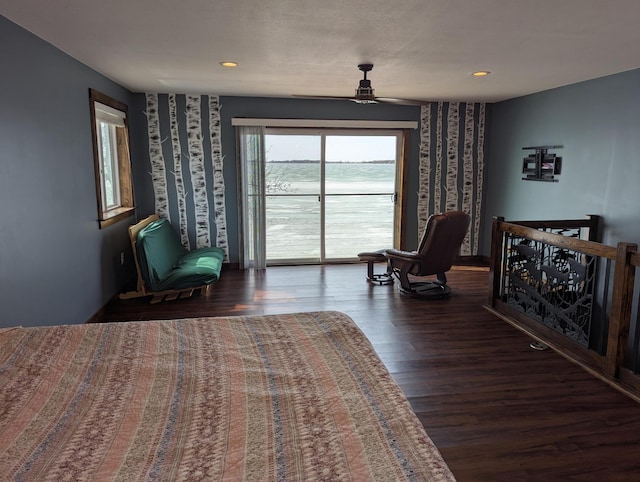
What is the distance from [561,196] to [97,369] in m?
4.97

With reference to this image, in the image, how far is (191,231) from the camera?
20.1 feet

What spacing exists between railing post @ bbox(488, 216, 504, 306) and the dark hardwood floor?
0.22 meters

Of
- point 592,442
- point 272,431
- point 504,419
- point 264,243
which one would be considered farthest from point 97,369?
point 264,243

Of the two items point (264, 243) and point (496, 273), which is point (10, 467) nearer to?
point (496, 273)

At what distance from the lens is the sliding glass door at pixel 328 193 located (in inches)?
247

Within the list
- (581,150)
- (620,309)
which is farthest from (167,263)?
(581,150)

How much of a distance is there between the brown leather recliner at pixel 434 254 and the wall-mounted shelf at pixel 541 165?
47.7 inches

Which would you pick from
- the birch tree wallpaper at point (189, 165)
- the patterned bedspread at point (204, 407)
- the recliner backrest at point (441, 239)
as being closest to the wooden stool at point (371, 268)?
the recliner backrest at point (441, 239)

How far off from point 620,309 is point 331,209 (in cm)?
405

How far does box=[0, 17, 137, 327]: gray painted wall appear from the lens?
275cm

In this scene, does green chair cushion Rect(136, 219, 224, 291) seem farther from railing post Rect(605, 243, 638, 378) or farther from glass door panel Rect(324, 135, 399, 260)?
railing post Rect(605, 243, 638, 378)

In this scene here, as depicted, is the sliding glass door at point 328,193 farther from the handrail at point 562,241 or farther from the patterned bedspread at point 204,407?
the patterned bedspread at point 204,407

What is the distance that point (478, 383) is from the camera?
119 inches

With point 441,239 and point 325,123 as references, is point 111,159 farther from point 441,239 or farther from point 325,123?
point 441,239
